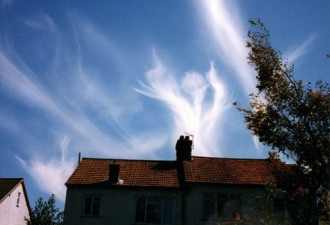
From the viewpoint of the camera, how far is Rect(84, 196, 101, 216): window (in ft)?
75.0

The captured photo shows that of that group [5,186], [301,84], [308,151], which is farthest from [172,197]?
[5,186]

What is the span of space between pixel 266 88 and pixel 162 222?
11360 mm

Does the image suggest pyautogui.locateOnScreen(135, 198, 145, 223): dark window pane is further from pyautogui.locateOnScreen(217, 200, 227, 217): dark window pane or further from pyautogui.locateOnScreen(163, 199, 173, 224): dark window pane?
pyautogui.locateOnScreen(217, 200, 227, 217): dark window pane

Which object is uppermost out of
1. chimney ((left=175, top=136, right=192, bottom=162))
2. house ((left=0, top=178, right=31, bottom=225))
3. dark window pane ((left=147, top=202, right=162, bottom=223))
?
chimney ((left=175, top=136, right=192, bottom=162))

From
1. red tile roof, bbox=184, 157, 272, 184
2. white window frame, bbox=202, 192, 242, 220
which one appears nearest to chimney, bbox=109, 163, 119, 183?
red tile roof, bbox=184, 157, 272, 184

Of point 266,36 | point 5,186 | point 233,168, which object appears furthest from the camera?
point 5,186

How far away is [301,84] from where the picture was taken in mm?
19188

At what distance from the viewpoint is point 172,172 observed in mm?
25531

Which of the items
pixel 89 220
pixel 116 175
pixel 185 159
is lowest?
pixel 89 220

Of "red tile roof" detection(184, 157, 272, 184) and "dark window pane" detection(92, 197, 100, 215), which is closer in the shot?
"dark window pane" detection(92, 197, 100, 215)

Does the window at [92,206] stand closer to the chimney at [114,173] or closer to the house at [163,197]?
the house at [163,197]

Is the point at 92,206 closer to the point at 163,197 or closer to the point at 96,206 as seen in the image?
the point at 96,206

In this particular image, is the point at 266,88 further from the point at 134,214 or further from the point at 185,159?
the point at 134,214

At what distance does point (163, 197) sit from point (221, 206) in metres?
4.08
